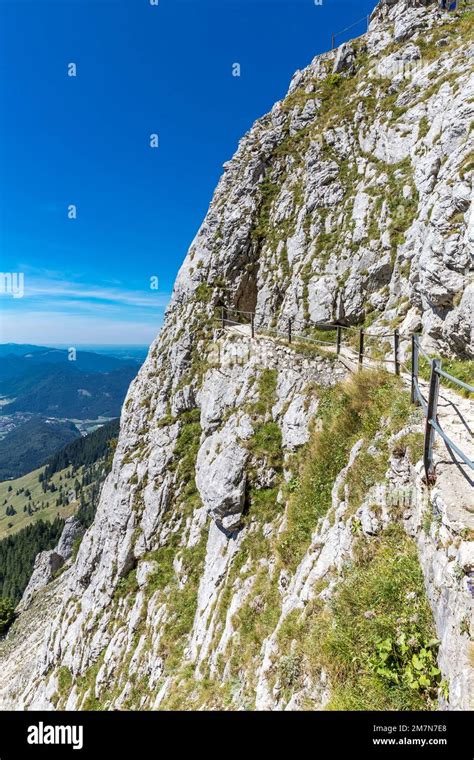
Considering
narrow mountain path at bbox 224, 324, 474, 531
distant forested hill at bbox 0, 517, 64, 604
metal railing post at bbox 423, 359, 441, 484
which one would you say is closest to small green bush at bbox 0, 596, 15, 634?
distant forested hill at bbox 0, 517, 64, 604

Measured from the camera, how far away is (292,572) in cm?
1015

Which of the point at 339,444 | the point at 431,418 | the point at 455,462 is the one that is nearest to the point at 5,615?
the point at 339,444

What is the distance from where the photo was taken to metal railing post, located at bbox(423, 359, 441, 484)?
19.1 feet

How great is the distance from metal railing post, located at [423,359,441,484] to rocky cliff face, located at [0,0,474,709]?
1.66 ft

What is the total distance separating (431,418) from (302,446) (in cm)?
966

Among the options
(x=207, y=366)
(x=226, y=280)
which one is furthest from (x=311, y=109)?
(x=207, y=366)

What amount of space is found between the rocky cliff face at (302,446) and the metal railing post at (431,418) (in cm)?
51

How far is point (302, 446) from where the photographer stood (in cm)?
1532

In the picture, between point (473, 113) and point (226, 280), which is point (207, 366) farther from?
point (473, 113)

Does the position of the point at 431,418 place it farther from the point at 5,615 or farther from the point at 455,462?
the point at 5,615

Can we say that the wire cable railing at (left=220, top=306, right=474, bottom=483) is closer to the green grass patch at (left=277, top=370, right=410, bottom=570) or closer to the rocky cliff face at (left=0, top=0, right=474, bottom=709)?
the rocky cliff face at (left=0, top=0, right=474, bottom=709)

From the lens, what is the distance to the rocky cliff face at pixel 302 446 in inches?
237

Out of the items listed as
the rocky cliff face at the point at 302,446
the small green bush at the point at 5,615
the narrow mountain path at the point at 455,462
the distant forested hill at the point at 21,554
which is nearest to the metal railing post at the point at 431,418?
the narrow mountain path at the point at 455,462
